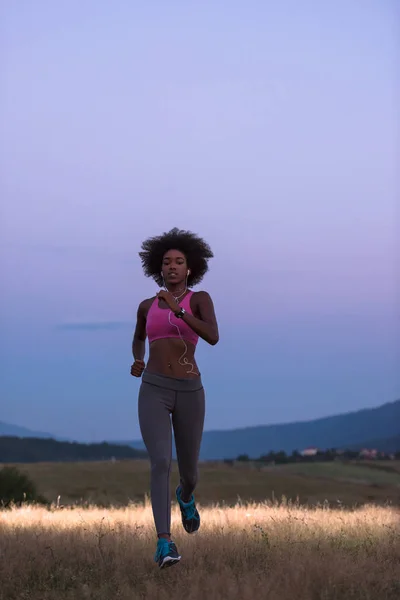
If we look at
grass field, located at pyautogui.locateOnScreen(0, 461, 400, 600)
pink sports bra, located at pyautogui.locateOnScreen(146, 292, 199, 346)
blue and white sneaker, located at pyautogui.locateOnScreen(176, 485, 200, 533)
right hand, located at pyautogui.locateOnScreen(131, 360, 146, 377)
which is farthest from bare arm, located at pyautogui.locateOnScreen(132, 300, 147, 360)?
grass field, located at pyautogui.locateOnScreen(0, 461, 400, 600)

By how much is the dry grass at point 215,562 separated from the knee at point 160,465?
82 cm

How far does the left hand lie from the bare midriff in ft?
1.09

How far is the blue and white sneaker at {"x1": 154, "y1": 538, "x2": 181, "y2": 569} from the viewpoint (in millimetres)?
8859

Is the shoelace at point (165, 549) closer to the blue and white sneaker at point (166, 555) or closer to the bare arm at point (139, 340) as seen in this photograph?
the blue and white sneaker at point (166, 555)

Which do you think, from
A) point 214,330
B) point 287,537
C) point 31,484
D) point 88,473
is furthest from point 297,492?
point 214,330

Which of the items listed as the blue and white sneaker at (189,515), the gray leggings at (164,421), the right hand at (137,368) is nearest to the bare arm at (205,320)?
the gray leggings at (164,421)

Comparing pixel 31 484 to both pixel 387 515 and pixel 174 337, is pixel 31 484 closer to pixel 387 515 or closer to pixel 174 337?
pixel 387 515

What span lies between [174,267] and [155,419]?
144 centimetres

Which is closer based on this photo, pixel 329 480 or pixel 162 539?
pixel 162 539

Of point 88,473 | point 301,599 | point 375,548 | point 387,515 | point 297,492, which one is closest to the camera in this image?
point 301,599

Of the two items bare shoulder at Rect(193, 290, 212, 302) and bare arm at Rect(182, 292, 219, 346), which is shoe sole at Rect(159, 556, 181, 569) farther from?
bare shoulder at Rect(193, 290, 212, 302)

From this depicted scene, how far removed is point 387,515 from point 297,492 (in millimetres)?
19472

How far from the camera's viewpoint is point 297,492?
111ft

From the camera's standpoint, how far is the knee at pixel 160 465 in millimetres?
9289
